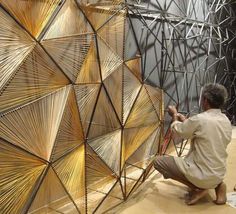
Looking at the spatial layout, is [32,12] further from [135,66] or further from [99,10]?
[135,66]

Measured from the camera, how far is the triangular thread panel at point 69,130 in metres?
2.08

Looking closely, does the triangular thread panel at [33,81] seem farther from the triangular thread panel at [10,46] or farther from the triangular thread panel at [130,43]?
the triangular thread panel at [130,43]

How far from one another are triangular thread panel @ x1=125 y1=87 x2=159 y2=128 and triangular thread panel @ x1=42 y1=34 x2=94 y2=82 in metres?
0.73

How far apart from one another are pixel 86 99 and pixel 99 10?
0.61 meters

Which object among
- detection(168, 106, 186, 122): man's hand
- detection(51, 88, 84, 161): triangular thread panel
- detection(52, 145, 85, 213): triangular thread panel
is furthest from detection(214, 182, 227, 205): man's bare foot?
detection(51, 88, 84, 161): triangular thread panel

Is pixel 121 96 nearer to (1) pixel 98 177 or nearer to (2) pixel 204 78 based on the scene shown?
(1) pixel 98 177

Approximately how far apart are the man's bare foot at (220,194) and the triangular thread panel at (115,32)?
3.98 feet

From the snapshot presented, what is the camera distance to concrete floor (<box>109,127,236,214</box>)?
249 cm

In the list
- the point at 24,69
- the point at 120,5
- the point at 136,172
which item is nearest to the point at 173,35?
the point at 120,5

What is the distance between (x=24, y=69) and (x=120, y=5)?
1014 millimetres

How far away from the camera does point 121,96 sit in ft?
8.87

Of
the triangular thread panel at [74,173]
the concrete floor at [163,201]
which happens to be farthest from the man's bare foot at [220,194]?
the triangular thread panel at [74,173]

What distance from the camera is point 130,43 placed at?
3039 millimetres

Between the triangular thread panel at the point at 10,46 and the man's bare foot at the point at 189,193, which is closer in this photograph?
the triangular thread panel at the point at 10,46
